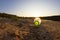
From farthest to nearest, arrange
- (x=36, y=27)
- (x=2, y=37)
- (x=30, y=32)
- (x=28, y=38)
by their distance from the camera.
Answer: (x=36, y=27) → (x=30, y=32) → (x=28, y=38) → (x=2, y=37)

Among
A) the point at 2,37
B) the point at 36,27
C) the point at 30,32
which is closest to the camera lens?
the point at 2,37

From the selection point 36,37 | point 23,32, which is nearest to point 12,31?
point 23,32

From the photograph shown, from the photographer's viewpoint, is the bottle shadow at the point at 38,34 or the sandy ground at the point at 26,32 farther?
the bottle shadow at the point at 38,34

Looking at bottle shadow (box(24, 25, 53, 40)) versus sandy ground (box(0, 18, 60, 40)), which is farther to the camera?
bottle shadow (box(24, 25, 53, 40))

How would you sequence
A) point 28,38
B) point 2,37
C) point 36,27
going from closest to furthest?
point 2,37 → point 28,38 → point 36,27

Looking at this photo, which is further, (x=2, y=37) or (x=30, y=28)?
(x=30, y=28)

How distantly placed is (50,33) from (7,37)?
353 centimetres

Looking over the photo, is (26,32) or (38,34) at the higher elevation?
(26,32)

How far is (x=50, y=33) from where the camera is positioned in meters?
13.8

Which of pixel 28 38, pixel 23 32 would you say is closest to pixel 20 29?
pixel 23 32

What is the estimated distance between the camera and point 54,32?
14.1m

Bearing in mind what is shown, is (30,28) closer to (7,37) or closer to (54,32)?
(54,32)

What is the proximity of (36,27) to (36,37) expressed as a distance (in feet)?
5.92

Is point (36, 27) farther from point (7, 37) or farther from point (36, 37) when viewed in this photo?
point (7, 37)
